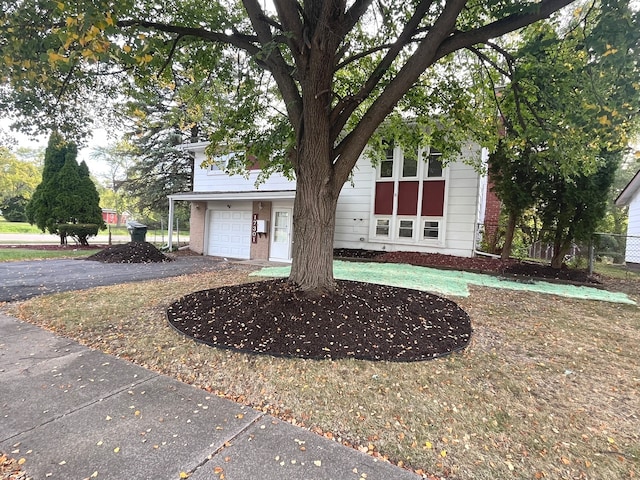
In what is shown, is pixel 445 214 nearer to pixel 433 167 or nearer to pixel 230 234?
pixel 433 167

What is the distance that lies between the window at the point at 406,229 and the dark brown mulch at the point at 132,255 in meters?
8.66

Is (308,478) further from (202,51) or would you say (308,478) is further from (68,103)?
(68,103)

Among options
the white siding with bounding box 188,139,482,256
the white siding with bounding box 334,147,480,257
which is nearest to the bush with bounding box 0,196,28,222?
the white siding with bounding box 188,139,482,256

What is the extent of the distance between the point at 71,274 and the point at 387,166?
10475 millimetres

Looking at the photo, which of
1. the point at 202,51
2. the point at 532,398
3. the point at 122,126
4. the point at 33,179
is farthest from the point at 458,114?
the point at 33,179

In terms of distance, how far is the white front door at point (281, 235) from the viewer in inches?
492

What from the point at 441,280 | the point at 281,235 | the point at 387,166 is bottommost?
the point at 441,280

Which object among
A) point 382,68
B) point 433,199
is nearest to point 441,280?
point 433,199

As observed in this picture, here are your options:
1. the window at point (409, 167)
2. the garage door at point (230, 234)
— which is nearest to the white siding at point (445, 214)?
the window at point (409, 167)

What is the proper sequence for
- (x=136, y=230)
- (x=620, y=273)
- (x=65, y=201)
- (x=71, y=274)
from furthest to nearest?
(x=65, y=201)
(x=136, y=230)
(x=620, y=273)
(x=71, y=274)

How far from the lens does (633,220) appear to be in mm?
14859

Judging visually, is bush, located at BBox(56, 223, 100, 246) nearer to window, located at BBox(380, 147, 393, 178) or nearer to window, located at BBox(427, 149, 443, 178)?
window, located at BBox(380, 147, 393, 178)

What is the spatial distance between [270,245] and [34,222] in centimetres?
1230

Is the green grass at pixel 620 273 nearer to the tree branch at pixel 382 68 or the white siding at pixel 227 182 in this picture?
the tree branch at pixel 382 68
